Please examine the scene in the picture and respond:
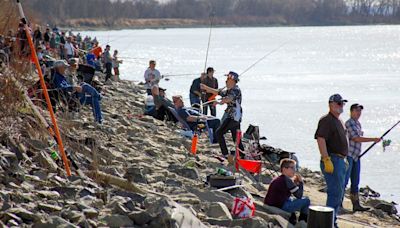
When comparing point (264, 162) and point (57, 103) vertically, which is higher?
point (57, 103)

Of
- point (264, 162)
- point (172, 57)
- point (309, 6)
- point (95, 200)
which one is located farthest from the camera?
point (309, 6)

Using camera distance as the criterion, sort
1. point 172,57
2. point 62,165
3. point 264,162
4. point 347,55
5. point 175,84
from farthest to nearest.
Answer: point 347,55 → point 172,57 → point 175,84 → point 264,162 → point 62,165

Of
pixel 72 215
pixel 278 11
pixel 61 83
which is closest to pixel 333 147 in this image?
pixel 72 215

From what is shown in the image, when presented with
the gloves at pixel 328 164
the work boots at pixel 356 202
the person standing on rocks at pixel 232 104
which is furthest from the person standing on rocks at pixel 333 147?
the person standing on rocks at pixel 232 104

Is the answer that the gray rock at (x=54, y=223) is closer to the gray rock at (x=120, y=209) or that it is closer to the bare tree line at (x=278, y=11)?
the gray rock at (x=120, y=209)

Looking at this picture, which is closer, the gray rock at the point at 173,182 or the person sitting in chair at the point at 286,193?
the person sitting in chair at the point at 286,193

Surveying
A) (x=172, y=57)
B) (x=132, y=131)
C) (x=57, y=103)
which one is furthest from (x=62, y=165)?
(x=172, y=57)

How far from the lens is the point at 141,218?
7.02 m

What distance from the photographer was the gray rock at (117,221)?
6879 millimetres

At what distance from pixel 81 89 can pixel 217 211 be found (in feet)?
14.3

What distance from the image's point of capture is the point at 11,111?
8.66 metres

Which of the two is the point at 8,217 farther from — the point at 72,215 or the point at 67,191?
the point at 67,191

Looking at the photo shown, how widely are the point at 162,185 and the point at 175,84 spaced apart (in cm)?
2169

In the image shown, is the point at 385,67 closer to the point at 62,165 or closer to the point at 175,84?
the point at 175,84
